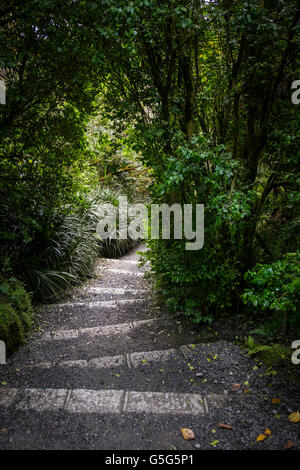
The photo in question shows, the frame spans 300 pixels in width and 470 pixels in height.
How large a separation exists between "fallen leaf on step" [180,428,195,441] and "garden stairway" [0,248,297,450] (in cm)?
2

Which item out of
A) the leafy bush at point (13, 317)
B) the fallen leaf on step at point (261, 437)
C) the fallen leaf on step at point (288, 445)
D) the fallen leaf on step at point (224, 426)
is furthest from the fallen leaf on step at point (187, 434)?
the leafy bush at point (13, 317)

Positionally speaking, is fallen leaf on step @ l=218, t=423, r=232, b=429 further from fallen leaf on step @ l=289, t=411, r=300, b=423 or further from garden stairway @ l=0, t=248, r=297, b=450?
fallen leaf on step @ l=289, t=411, r=300, b=423

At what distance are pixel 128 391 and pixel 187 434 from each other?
0.48 meters

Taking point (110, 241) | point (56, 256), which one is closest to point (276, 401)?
point (56, 256)

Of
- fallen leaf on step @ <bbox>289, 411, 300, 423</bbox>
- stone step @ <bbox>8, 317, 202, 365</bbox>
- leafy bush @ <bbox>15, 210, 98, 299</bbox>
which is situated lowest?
stone step @ <bbox>8, 317, 202, 365</bbox>

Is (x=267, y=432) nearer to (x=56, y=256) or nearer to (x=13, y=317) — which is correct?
(x=13, y=317)

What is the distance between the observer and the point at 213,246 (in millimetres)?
2764

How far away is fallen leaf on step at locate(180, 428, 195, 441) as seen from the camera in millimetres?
1636

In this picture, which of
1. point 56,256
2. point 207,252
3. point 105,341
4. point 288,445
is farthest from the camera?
point 56,256

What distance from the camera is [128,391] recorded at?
198 centimetres

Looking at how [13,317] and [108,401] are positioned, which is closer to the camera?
[108,401]

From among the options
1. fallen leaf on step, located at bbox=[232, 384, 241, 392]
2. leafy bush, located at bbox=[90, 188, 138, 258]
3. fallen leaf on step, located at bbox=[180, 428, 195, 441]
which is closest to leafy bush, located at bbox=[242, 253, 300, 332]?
fallen leaf on step, located at bbox=[232, 384, 241, 392]

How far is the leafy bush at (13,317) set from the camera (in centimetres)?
266

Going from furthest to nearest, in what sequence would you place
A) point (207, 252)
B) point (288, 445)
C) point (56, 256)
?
point (56, 256) < point (207, 252) < point (288, 445)
